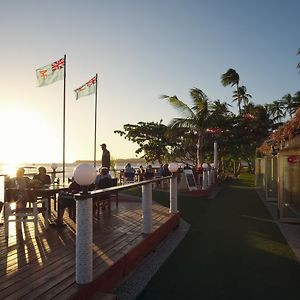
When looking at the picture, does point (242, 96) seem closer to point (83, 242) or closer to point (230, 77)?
point (230, 77)

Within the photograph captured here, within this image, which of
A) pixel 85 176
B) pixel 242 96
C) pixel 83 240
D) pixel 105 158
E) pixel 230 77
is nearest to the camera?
pixel 83 240

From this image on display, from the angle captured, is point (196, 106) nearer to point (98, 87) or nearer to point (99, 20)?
point (98, 87)

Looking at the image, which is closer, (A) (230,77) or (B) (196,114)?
(B) (196,114)

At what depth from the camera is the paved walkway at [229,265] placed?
409cm

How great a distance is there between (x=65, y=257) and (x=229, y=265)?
90.0 inches

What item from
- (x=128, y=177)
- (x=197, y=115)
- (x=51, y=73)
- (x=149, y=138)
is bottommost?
(x=128, y=177)

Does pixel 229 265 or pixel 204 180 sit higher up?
pixel 204 180

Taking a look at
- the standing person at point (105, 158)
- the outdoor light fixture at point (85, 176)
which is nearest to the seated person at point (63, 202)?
the outdoor light fixture at point (85, 176)

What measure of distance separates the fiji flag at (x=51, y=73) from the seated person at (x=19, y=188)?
30.4 feet

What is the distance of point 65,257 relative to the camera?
14.6 ft

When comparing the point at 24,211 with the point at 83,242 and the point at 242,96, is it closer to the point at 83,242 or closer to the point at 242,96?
the point at 83,242

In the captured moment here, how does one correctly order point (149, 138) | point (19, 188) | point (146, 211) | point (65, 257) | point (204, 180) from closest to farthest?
point (65, 257)
point (146, 211)
point (19, 188)
point (204, 180)
point (149, 138)

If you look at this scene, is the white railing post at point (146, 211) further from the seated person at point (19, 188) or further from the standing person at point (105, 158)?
the standing person at point (105, 158)

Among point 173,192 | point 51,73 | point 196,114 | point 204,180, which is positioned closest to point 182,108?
point 196,114
